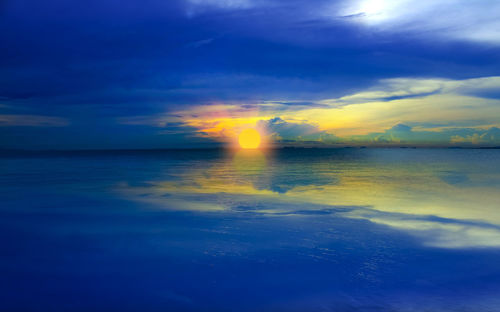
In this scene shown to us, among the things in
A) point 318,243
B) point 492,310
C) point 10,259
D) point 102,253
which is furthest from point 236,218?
point 492,310

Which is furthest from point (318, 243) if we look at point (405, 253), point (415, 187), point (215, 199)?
point (415, 187)

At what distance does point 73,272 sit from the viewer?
743 centimetres

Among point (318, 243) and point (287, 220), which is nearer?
point (318, 243)

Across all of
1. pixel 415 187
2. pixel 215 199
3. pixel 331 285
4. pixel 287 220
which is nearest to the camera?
pixel 331 285

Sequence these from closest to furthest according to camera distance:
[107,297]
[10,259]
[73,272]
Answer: [107,297], [73,272], [10,259]

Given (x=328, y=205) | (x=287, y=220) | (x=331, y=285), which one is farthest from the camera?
(x=328, y=205)

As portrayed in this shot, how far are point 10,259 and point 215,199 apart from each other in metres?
9.42

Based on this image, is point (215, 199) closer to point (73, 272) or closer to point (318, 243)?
point (318, 243)

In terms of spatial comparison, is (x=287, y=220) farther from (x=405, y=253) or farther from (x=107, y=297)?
(x=107, y=297)

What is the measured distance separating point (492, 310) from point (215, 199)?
12.4 m

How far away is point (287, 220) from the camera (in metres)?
12.2

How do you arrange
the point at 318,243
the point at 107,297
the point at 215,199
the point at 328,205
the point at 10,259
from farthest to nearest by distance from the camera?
the point at 215,199 → the point at 328,205 → the point at 318,243 → the point at 10,259 → the point at 107,297

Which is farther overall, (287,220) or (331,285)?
(287,220)

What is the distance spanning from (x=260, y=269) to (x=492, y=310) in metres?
3.95
